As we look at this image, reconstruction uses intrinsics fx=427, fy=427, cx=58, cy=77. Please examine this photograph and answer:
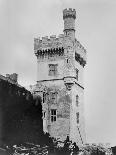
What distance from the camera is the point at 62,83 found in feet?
168

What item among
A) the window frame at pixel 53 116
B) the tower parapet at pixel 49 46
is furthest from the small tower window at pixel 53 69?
the window frame at pixel 53 116

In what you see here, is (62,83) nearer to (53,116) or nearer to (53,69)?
(53,69)

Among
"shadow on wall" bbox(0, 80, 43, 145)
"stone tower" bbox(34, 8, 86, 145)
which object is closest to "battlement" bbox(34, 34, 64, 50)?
"stone tower" bbox(34, 8, 86, 145)

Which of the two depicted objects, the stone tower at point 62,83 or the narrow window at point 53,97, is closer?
the stone tower at point 62,83

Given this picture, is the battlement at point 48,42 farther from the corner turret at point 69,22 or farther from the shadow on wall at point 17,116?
the shadow on wall at point 17,116

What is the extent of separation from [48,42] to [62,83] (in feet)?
18.8

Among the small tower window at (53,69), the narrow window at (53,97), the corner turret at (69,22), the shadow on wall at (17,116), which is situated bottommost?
the shadow on wall at (17,116)

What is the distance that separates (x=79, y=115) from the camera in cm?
5275

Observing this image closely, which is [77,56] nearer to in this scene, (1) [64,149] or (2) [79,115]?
(2) [79,115]

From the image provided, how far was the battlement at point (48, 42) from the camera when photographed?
52.3 m

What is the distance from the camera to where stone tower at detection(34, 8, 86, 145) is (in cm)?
5019

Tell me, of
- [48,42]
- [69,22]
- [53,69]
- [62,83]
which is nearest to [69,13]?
[69,22]

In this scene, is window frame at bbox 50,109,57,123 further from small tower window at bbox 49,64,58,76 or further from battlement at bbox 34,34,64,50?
battlement at bbox 34,34,64,50

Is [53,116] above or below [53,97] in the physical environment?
below
